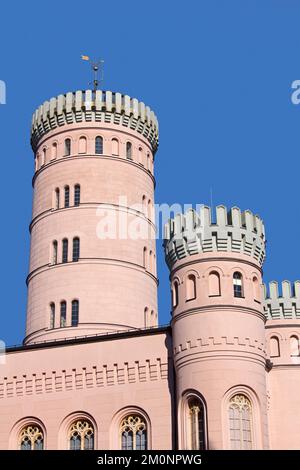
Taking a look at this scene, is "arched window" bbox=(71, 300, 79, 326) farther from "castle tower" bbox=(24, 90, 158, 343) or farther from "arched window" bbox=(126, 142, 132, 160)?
"arched window" bbox=(126, 142, 132, 160)

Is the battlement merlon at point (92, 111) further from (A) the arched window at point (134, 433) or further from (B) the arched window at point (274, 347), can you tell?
(A) the arched window at point (134, 433)

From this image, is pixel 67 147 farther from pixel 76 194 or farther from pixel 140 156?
pixel 140 156

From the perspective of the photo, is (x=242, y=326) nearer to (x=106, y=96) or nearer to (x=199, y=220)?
(x=199, y=220)

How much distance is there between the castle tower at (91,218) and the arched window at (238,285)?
11.9 m

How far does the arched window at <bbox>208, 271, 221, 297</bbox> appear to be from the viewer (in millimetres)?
40656

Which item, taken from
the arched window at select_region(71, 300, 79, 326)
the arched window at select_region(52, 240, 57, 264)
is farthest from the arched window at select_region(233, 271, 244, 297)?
the arched window at select_region(52, 240, 57, 264)

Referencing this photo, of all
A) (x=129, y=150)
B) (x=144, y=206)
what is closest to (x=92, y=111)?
(x=129, y=150)

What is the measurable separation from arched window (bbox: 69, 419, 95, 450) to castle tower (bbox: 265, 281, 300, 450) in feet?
33.8

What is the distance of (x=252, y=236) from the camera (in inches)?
1670

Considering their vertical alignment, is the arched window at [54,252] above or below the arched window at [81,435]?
above

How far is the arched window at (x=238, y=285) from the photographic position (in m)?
40.9

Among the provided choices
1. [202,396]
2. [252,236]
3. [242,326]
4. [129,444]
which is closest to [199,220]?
[252,236]

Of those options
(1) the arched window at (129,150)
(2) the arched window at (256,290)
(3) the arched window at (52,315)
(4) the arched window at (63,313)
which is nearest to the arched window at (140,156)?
(1) the arched window at (129,150)
